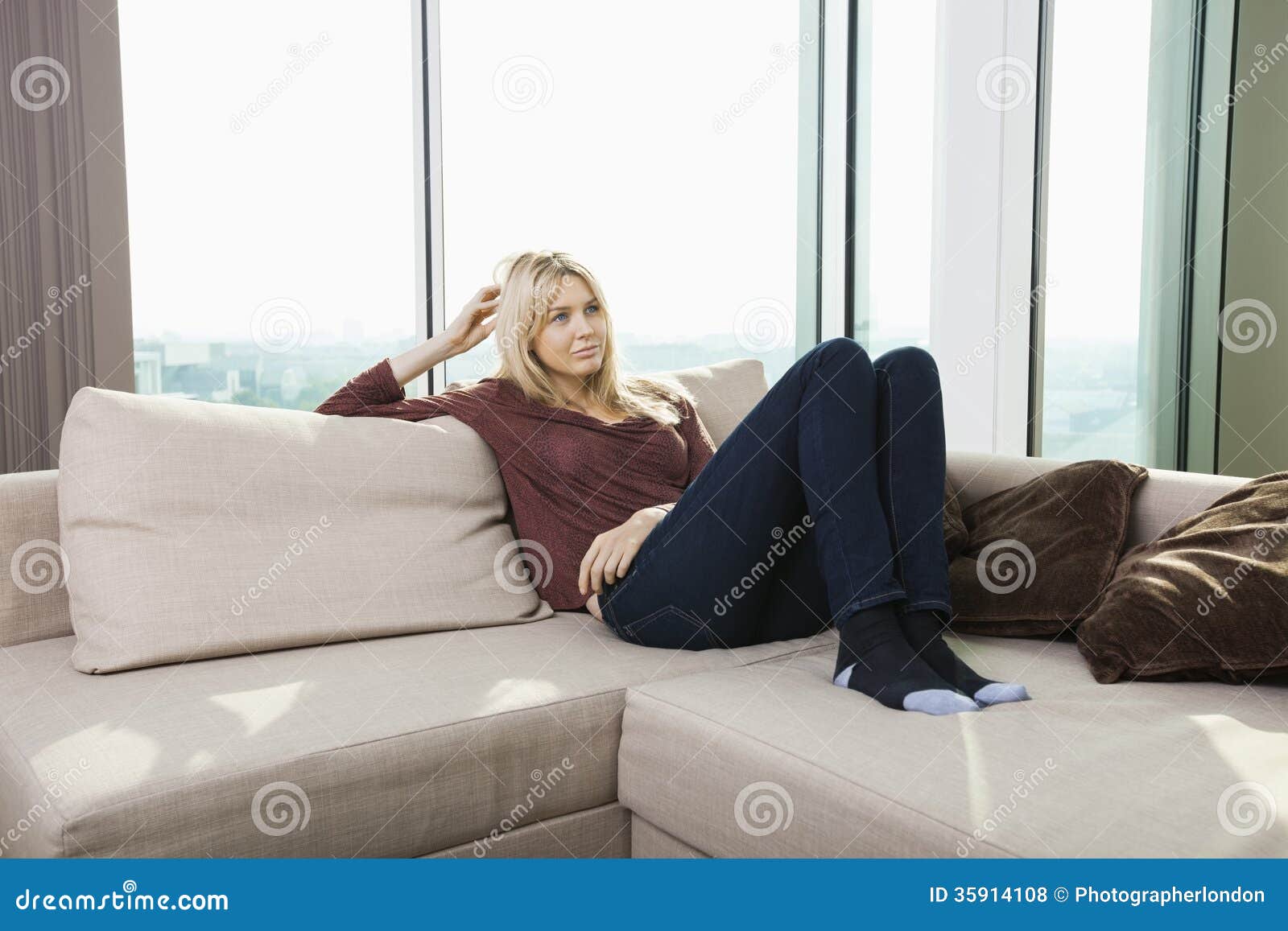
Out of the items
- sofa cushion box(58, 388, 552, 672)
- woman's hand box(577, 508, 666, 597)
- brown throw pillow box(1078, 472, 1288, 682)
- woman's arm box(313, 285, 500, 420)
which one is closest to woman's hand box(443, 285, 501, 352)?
woman's arm box(313, 285, 500, 420)

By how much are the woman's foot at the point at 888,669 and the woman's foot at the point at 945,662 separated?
2 centimetres

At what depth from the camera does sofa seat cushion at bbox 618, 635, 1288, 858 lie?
3.19 ft

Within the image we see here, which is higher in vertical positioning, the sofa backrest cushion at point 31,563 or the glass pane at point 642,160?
the glass pane at point 642,160

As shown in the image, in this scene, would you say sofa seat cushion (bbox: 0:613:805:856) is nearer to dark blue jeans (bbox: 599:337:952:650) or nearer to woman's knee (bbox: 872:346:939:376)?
dark blue jeans (bbox: 599:337:952:650)

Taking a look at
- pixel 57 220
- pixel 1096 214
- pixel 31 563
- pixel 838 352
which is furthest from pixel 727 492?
pixel 1096 214

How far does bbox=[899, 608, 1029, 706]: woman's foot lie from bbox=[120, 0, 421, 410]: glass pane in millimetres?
1801

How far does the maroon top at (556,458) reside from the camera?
1842mm

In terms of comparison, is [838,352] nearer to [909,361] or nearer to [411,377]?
[909,361]

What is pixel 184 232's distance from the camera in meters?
2.49

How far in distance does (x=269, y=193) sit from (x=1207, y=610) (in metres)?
2.26

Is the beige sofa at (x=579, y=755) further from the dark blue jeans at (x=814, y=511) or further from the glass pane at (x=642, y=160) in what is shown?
the glass pane at (x=642, y=160)

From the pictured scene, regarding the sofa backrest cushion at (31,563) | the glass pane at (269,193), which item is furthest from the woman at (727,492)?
the glass pane at (269,193)

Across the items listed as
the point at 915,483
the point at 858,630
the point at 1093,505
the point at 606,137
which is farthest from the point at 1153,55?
the point at 858,630

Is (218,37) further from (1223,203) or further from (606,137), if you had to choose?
(1223,203)
